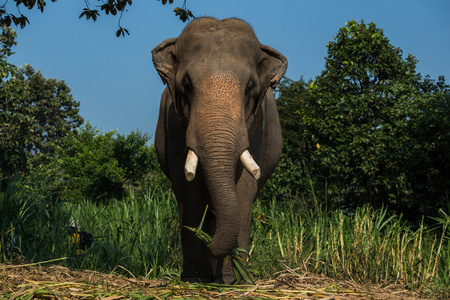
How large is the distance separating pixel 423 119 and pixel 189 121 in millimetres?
9074

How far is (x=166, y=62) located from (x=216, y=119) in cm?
93

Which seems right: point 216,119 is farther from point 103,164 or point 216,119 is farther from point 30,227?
point 103,164

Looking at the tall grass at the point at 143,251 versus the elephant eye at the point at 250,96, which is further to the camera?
the tall grass at the point at 143,251

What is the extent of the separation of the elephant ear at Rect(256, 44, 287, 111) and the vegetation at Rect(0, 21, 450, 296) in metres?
2.45

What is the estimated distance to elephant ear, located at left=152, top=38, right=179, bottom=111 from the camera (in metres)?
A: 4.31

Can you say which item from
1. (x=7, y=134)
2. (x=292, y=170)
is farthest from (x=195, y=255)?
(x=7, y=134)

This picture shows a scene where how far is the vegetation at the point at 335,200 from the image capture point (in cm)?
634

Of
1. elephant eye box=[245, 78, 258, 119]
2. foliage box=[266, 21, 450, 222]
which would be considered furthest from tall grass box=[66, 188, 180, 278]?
foliage box=[266, 21, 450, 222]

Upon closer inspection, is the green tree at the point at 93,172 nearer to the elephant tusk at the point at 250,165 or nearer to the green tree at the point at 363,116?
the green tree at the point at 363,116

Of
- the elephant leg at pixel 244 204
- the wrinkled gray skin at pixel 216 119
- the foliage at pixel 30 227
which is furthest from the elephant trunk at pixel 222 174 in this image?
the foliage at pixel 30 227

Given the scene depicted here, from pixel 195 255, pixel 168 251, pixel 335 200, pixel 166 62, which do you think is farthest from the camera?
pixel 335 200

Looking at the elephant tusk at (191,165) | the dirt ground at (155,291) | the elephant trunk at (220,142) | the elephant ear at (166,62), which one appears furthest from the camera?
the elephant ear at (166,62)

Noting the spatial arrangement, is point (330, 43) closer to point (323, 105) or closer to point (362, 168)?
point (323, 105)

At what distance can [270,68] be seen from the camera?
14.5ft
